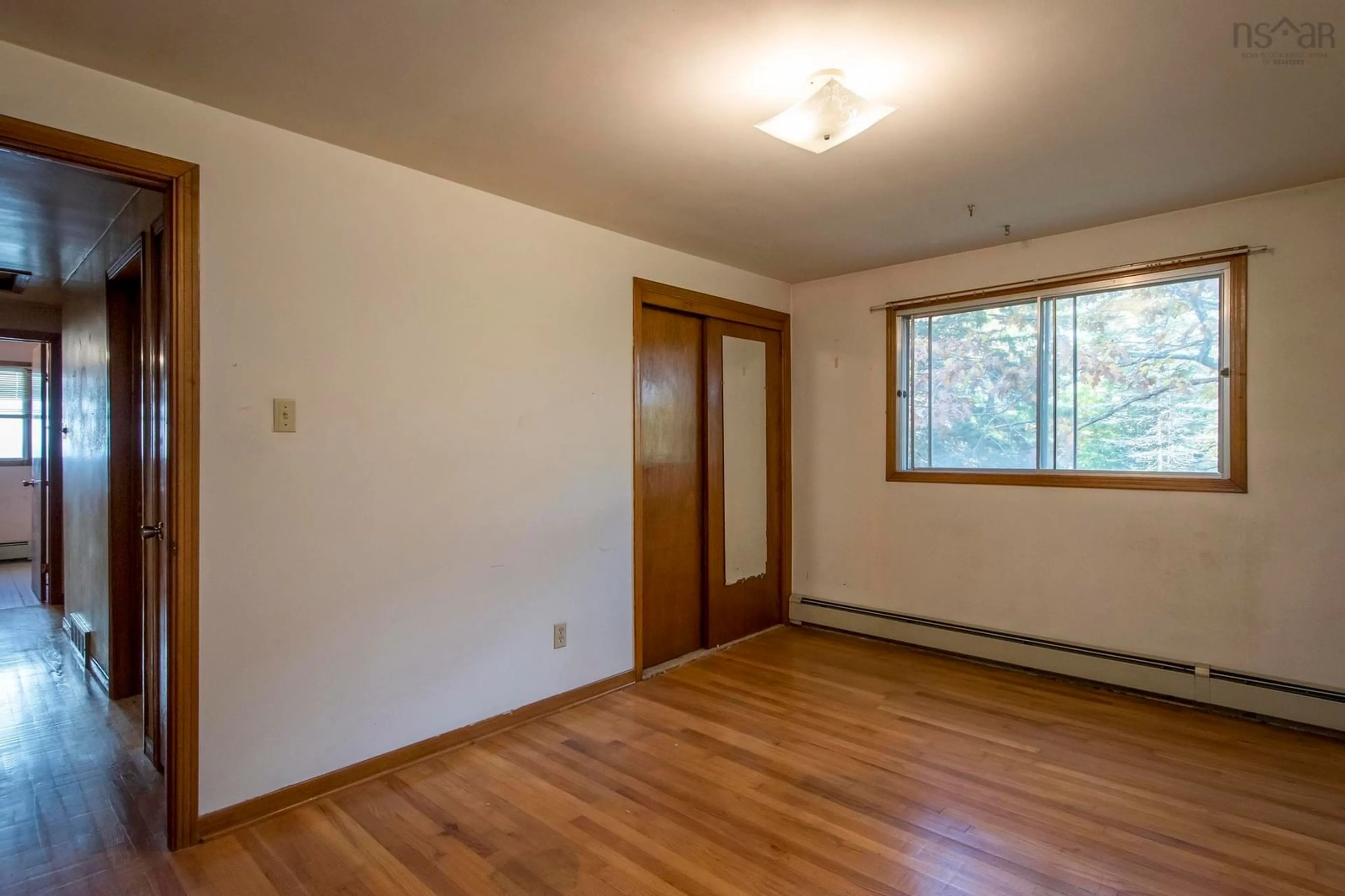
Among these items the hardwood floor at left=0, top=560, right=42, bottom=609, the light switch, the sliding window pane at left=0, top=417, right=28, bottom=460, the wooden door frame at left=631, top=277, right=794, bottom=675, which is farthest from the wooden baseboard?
the sliding window pane at left=0, top=417, right=28, bottom=460

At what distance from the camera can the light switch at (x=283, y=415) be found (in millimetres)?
Answer: 2264

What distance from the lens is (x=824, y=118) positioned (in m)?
1.98

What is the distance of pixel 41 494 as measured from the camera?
17.8 ft

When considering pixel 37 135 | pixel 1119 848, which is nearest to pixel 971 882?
pixel 1119 848

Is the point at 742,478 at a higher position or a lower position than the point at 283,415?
lower

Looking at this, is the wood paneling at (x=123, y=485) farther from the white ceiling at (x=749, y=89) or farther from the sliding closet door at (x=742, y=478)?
the sliding closet door at (x=742, y=478)

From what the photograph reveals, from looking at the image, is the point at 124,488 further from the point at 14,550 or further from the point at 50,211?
the point at 14,550

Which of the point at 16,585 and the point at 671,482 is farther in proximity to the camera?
the point at 16,585

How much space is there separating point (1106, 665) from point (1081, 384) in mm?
1454

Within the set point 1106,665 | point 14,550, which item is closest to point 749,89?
point 1106,665

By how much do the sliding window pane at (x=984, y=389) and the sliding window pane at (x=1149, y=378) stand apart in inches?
7.7

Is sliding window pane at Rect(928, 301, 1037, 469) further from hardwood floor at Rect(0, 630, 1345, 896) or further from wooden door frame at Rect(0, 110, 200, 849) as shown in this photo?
wooden door frame at Rect(0, 110, 200, 849)

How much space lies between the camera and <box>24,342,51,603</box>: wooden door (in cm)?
516

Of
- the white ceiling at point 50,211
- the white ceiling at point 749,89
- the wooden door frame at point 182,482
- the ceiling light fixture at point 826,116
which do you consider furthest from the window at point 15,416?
the ceiling light fixture at point 826,116
